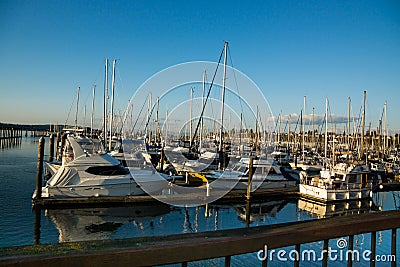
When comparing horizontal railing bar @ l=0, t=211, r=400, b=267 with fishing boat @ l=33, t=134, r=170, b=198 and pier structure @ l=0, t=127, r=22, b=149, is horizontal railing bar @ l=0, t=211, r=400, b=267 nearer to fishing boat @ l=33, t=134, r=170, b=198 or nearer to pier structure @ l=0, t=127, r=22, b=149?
fishing boat @ l=33, t=134, r=170, b=198

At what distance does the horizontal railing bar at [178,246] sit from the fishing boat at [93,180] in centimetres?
1712

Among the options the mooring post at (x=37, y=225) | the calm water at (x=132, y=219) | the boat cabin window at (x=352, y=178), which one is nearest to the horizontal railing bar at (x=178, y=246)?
the calm water at (x=132, y=219)

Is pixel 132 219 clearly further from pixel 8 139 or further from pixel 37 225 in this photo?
pixel 8 139

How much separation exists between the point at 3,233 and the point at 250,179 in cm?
1292

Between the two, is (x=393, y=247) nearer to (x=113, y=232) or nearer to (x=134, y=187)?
(x=113, y=232)

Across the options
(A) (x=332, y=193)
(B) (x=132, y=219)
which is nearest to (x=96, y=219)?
(B) (x=132, y=219)

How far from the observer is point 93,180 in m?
17.8

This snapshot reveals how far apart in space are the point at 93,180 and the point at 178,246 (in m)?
17.3

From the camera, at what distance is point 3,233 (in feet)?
41.7

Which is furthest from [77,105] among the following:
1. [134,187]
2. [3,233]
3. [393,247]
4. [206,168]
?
[393,247]

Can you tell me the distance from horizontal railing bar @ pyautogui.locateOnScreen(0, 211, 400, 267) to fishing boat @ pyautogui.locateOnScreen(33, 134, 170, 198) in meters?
17.1

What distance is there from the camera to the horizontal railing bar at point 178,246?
1.38 meters

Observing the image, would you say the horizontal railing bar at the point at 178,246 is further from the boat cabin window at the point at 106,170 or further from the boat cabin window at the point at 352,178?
the boat cabin window at the point at 352,178

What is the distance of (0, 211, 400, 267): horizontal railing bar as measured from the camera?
138 cm
